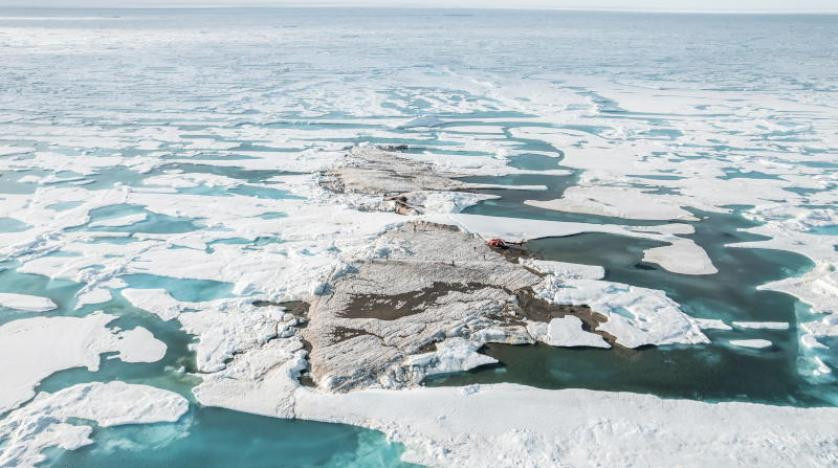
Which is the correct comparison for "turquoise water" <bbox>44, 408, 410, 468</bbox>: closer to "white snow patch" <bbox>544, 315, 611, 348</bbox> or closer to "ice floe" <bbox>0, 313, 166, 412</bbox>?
"ice floe" <bbox>0, 313, 166, 412</bbox>

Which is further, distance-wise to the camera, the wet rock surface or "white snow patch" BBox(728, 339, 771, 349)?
"white snow patch" BBox(728, 339, 771, 349)

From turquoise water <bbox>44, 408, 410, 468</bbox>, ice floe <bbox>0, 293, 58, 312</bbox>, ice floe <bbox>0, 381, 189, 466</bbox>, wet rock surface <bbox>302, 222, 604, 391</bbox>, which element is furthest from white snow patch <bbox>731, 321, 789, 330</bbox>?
ice floe <bbox>0, 293, 58, 312</bbox>

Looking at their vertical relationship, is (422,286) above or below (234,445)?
above

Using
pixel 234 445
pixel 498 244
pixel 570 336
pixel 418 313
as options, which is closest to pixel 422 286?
pixel 418 313

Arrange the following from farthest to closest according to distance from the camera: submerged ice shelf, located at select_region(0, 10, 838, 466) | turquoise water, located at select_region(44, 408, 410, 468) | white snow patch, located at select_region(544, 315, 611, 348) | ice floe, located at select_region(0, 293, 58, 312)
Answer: ice floe, located at select_region(0, 293, 58, 312) → white snow patch, located at select_region(544, 315, 611, 348) → submerged ice shelf, located at select_region(0, 10, 838, 466) → turquoise water, located at select_region(44, 408, 410, 468)

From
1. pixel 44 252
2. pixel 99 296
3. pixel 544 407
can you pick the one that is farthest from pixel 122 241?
pixel 544 407

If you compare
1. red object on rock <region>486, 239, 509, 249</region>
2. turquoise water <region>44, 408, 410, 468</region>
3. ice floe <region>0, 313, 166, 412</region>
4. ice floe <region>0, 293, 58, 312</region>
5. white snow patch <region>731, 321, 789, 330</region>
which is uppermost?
red object on rock <region>486, 239, 509, 249</region>

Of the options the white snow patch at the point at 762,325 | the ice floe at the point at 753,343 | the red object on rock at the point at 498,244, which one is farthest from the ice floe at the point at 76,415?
the white snow patch at the point at 762,325

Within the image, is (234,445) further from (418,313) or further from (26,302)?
(26,302)
